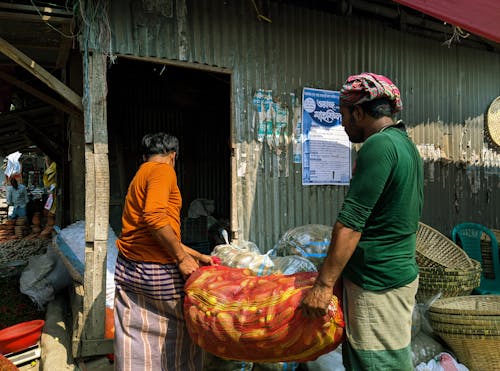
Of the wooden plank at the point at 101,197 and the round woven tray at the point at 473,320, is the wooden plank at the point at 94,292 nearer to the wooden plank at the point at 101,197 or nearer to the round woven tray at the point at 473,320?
the wooden plank at the point at 101,197

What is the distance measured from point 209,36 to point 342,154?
2088mm

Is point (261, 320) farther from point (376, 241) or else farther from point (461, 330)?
point (461, 330)

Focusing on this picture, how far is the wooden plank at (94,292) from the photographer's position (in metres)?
3.48

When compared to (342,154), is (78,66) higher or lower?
higher

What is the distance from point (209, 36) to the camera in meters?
4.07

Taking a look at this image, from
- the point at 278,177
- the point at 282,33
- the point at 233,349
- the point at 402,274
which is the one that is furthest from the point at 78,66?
the point at 402,274

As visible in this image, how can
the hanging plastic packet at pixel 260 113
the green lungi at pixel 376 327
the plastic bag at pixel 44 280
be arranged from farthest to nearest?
the plastic bag at pixel 44 280 → the hanging plastic packet at pixel 260 113 → the green lungi at pixel 376 327

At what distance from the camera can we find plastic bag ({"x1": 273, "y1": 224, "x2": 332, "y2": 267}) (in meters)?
3.70

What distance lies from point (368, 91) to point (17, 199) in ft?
45.4

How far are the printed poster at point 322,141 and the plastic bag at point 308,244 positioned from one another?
0.90 meters

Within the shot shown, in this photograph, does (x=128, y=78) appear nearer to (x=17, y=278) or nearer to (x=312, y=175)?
(x=17, y=278)

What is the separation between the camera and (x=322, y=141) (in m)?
4.73

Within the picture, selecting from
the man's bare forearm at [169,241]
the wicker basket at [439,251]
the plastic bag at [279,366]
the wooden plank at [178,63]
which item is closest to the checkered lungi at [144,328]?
the man's bare forearm at [169,241]

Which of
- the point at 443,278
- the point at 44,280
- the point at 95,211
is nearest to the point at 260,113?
the point at 95,211
